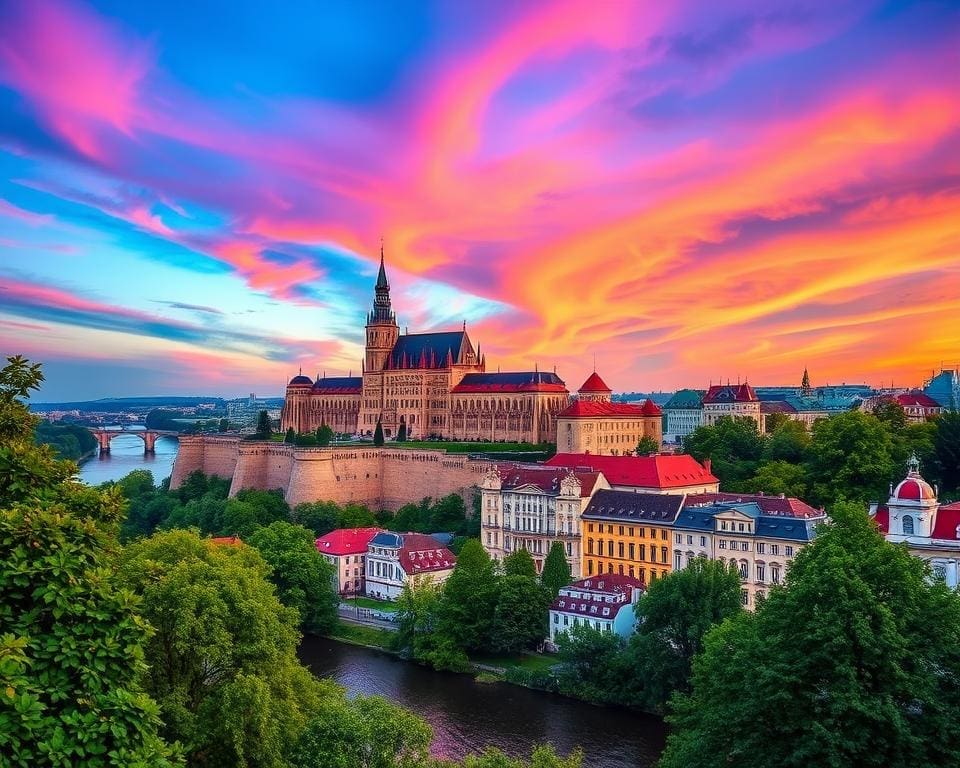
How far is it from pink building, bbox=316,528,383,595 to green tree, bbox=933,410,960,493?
33.9 meters

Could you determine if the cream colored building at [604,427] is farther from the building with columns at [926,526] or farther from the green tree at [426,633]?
the building with columns at [926,526]

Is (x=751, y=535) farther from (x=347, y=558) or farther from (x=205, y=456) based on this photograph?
(x=205, y=456)

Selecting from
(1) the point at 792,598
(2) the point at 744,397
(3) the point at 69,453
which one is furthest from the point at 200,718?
(3) the point at 69,453

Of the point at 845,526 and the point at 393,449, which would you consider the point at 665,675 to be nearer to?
the point at 845,526

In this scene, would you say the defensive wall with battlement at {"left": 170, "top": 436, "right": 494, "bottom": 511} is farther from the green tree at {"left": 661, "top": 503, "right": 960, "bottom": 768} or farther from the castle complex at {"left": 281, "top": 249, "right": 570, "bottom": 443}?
the green tree at {"left": 661, "top": 503, "right": 960, "bottom": 768}

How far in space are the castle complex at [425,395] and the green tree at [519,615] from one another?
45.6 meters

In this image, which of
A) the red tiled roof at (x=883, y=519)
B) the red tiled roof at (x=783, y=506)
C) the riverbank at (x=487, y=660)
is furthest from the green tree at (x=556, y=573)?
the red tiled roof at (x=883, y=519)

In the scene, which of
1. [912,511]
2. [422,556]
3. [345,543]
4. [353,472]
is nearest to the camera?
[912,511]

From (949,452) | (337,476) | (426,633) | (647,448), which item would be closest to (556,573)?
(426,633)

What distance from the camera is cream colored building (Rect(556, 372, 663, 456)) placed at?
247 feet

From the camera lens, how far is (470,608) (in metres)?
40.2

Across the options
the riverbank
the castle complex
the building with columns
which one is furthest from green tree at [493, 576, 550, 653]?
the castle complex

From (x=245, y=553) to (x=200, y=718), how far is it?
1483 centimetres

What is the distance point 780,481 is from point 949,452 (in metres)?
9.60
